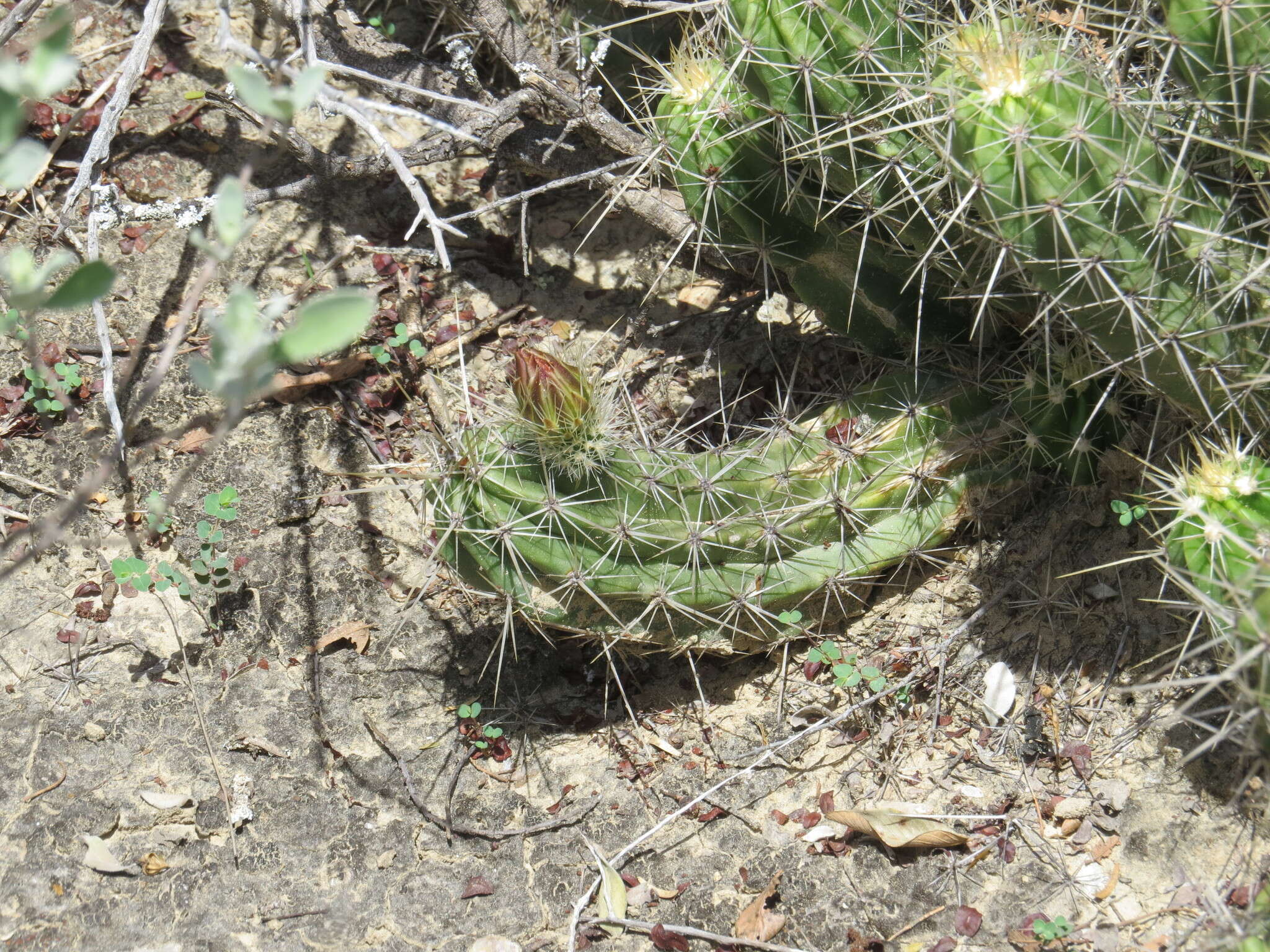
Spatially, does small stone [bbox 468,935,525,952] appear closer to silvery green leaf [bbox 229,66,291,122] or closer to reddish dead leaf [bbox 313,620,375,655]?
reddish dead leaf [bbox 313,620,375,655]

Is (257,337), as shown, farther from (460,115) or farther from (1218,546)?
(460,115)

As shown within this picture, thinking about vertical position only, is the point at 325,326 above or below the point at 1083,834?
above

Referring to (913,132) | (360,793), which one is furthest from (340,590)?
(913,132)

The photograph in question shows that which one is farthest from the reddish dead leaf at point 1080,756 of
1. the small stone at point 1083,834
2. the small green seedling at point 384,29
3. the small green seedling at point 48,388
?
the small green seedling at point 384,29

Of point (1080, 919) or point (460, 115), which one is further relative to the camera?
point (460, 115)

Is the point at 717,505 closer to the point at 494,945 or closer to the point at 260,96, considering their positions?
the point at 494,945

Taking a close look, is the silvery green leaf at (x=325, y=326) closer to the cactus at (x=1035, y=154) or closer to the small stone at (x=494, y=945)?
A: the cactus at (x=1035, y=154)

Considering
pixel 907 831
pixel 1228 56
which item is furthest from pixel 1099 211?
pixel 907 831
